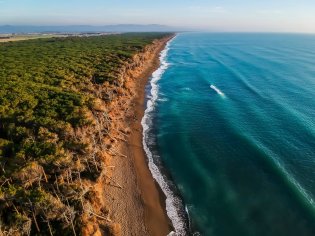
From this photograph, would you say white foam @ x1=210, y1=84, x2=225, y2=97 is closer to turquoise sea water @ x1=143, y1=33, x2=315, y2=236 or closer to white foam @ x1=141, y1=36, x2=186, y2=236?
turquoise sea water @ x1=143, y1=33, x2=315, y2=236

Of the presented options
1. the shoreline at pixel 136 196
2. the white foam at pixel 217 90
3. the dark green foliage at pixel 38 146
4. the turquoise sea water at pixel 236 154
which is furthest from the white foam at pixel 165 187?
the white foam at pixel 217 90

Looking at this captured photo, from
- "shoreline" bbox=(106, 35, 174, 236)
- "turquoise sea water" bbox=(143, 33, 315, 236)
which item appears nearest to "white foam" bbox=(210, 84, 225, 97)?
"turquoise sea water" bbox=(143, 33, 315, 236)

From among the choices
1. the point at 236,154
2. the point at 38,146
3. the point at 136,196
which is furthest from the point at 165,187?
the point at 38,146

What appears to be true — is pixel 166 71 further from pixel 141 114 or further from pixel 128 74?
pixel 141 114

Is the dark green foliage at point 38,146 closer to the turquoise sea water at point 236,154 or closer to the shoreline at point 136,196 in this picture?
the shoreline at point 136,196

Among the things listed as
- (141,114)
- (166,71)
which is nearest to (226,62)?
(166,71)

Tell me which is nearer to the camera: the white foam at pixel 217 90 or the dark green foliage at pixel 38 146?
the dark green foliage at pixel 38 146
